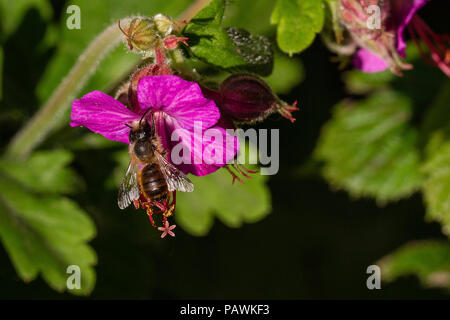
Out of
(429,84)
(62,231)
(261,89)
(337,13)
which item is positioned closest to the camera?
(261,89)

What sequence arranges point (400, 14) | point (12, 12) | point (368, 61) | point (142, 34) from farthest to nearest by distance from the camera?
point (12, 12) → point (368, 61) → point (400, 14) → point (142, 34)

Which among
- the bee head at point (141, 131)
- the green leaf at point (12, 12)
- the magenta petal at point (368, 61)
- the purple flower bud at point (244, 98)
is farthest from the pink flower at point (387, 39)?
the green leaf at point (12, 12)

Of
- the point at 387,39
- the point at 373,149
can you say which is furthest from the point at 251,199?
the point at 387,39

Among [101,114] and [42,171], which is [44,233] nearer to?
[42,171]

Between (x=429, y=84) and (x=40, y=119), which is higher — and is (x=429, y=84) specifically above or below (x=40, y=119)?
above

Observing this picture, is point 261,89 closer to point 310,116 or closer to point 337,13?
point 337,13
